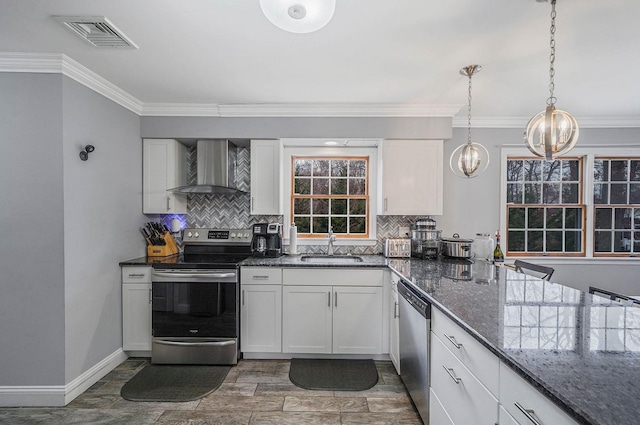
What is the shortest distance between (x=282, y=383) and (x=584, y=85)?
3.64 meters

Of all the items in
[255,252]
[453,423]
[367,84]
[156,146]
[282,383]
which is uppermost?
[367,84]

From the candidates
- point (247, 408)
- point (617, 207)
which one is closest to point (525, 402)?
point (247, 408)

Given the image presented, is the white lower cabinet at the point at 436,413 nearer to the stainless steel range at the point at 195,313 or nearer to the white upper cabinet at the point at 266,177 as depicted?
the stainless steel range at the point at 195,313

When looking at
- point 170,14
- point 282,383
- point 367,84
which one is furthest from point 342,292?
point 170,14

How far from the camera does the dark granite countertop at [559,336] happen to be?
2.54ft

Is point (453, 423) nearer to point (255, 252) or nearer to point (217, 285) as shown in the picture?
point (217, 285)

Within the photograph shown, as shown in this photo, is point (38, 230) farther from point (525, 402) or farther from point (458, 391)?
point (525, 402)

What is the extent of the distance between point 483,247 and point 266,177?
2.46 metres

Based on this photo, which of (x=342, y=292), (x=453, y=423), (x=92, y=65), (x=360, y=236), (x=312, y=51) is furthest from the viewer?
(x=360, y=236)

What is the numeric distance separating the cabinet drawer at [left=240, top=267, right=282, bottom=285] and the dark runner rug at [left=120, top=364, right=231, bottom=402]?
802 millimetres

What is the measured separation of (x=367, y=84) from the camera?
8.57ft

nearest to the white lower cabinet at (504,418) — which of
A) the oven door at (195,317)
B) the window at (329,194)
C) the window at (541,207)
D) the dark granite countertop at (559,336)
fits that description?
the dark granite countertop at (559,336)

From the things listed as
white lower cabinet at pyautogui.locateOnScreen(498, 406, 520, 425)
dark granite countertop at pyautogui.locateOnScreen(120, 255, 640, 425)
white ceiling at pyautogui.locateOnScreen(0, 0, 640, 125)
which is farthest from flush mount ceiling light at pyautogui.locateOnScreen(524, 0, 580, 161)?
white lower cabinet at pyautogui.locateOnScreen(498, 406, 520, 425)

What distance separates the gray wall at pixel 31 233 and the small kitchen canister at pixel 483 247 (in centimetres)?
375
